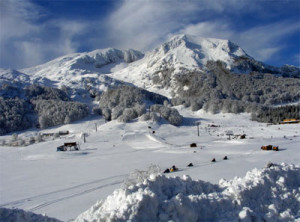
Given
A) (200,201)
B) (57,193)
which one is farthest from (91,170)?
(200,201)

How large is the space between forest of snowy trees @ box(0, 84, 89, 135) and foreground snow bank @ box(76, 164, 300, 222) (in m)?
82.6

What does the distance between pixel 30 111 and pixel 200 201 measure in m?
105

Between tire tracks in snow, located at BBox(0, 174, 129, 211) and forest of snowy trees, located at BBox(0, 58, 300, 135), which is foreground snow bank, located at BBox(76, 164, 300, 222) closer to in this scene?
tire tracks in snow, located at BBox(0, 174, 129, 211)

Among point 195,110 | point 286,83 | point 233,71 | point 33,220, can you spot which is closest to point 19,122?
point 195,110

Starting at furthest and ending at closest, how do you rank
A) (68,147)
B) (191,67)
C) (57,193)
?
(191,67) → (68,147) → (57,193)

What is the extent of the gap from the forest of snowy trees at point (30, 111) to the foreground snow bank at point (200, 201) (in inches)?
3252

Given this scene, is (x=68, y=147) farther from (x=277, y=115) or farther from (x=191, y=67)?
(x=191, y=67)

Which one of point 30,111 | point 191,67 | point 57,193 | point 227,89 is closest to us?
point 57,193

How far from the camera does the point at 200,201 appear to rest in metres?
9.34

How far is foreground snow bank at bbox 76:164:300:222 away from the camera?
27.9 feet

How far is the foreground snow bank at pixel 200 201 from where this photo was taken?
851 cm

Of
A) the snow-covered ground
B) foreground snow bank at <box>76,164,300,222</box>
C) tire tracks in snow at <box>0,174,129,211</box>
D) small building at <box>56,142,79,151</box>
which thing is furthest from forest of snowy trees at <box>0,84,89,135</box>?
foreground snow bank at <box>76,164,300,222</box>

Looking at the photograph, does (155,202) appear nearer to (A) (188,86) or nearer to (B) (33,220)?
(B) (33,220)

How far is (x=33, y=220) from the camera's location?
28.8 ft
